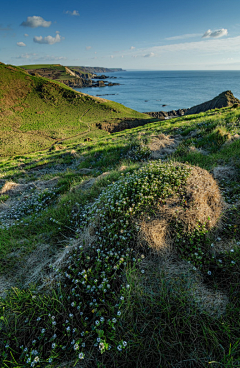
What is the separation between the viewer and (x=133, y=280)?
3131 mm

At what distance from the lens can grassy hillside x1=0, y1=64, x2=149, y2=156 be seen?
57.4m

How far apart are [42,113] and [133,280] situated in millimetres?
92806

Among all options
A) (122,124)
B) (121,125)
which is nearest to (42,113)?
(121,125)

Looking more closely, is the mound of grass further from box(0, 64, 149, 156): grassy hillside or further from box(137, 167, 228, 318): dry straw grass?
box(0, 64, 149, 156): grassy hillside

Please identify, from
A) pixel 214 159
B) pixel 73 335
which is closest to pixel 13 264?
pixel 73 335

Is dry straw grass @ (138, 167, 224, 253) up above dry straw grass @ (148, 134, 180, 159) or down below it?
below

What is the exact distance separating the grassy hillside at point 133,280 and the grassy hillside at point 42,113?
2052 inches

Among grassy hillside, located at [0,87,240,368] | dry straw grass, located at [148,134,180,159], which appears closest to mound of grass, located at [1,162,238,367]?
grassy hillside, located at [0,87,240,368]

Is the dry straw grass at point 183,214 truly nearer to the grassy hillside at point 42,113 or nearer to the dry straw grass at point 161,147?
the dry straw grass at point 161,147

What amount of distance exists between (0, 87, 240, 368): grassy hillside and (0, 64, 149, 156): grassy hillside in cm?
5213

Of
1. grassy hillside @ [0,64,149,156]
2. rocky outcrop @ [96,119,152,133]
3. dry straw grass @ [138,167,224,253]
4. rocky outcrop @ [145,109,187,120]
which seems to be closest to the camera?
dry straw grass @ [138,167,224,253]

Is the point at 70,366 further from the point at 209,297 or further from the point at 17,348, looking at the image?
the point at 209,297

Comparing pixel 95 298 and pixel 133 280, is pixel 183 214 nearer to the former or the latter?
pixel 133 280

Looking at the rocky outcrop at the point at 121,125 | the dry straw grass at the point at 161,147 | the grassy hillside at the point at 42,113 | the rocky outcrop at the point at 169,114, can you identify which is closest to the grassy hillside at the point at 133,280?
the dry straw grass at the point at 161,147
